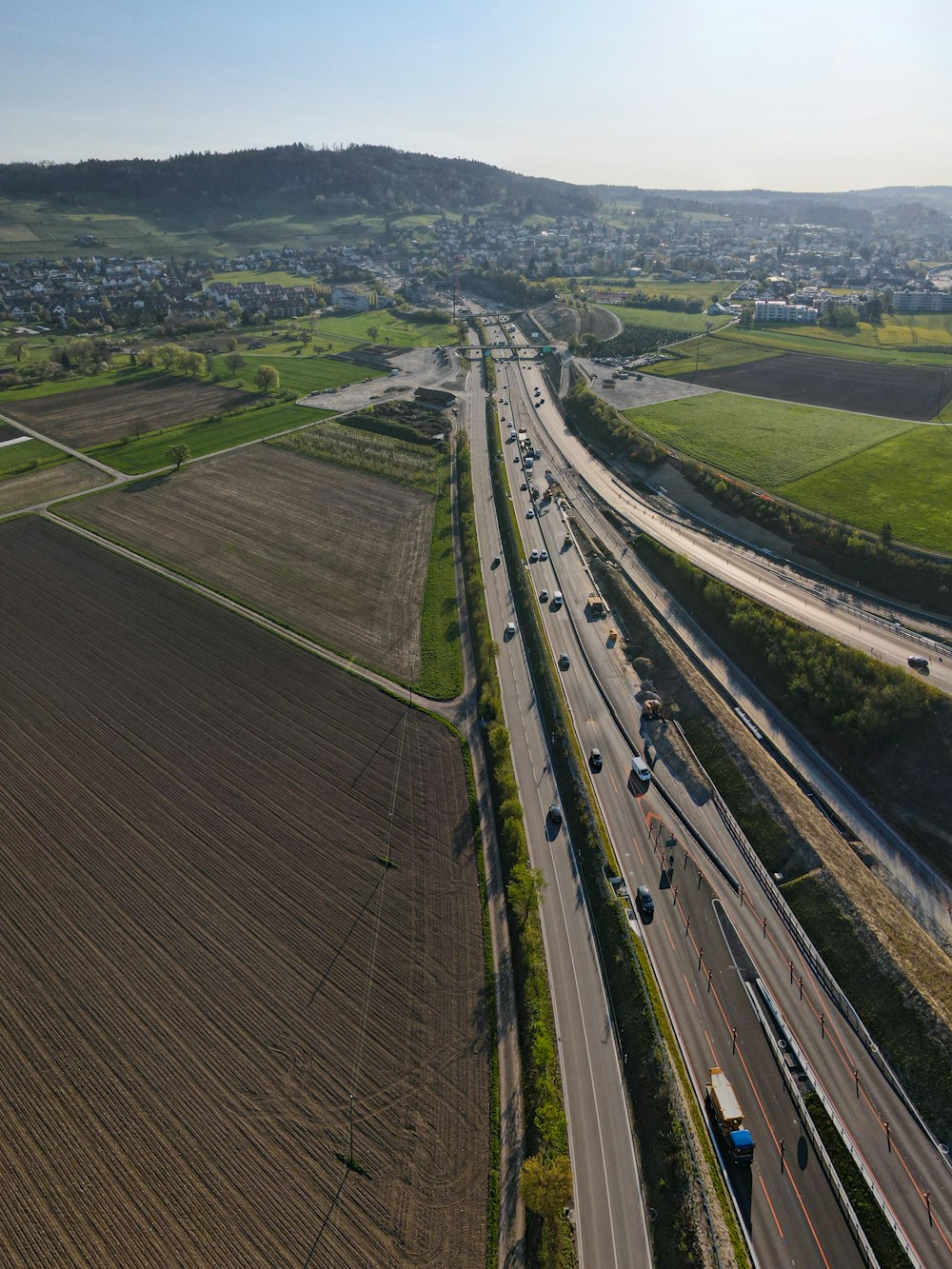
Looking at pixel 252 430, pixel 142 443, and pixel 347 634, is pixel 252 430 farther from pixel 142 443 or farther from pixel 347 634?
pixel 347 634

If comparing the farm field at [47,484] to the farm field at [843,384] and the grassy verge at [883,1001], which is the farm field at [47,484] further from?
the farm field at [843,384]

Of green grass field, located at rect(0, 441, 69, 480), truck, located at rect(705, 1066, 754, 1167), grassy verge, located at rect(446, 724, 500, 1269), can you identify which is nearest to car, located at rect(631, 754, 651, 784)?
grassy verge, located at rect(446, 724, 500, 1269)

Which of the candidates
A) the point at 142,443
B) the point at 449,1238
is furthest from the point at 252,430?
the point at 449,1238

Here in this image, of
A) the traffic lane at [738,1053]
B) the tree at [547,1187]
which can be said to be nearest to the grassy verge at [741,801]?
the traffic lane at [738,1053]

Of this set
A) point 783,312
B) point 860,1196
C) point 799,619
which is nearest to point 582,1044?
point 860,1196

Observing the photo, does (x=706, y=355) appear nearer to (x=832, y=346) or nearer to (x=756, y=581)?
(x=832, y=346)

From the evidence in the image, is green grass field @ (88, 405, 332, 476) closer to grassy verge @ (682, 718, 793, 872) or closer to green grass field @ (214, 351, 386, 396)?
green grass field @ (214, 351, 386, 396)

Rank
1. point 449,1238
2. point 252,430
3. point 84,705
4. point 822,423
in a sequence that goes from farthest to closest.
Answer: point 252,430, point 822,423, point 84,705, point 449,1238
